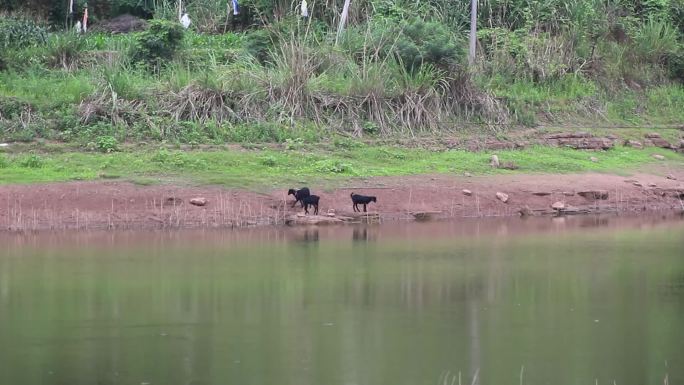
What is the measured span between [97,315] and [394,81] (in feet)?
47.7

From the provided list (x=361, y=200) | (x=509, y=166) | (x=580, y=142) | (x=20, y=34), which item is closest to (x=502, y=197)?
(x=509, y=166)

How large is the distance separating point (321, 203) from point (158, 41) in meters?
7.80

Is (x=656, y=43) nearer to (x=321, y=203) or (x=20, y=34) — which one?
(x=321, y=203)

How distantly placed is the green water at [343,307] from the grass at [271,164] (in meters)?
2.31

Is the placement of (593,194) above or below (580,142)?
below

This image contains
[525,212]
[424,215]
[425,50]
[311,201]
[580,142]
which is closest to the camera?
[311,201]

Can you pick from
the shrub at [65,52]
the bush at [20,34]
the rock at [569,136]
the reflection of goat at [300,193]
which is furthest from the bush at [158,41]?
the rock at [569,136]

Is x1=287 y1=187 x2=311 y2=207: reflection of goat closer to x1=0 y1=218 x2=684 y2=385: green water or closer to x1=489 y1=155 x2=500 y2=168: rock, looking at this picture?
x1=0 y1=218 x2=684 y2=385: green water

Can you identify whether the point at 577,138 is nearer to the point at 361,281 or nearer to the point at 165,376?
the point at 361,281

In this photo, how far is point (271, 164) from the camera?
75.1 ft

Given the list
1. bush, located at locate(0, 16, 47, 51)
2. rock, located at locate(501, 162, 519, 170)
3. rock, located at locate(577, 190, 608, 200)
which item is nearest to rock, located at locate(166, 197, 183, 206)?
rock, located at locate(501, 162, 519, 170)

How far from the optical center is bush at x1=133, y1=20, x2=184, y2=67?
2700cm

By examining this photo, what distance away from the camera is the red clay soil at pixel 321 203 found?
→ 20125mm

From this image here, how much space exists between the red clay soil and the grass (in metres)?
0.41
